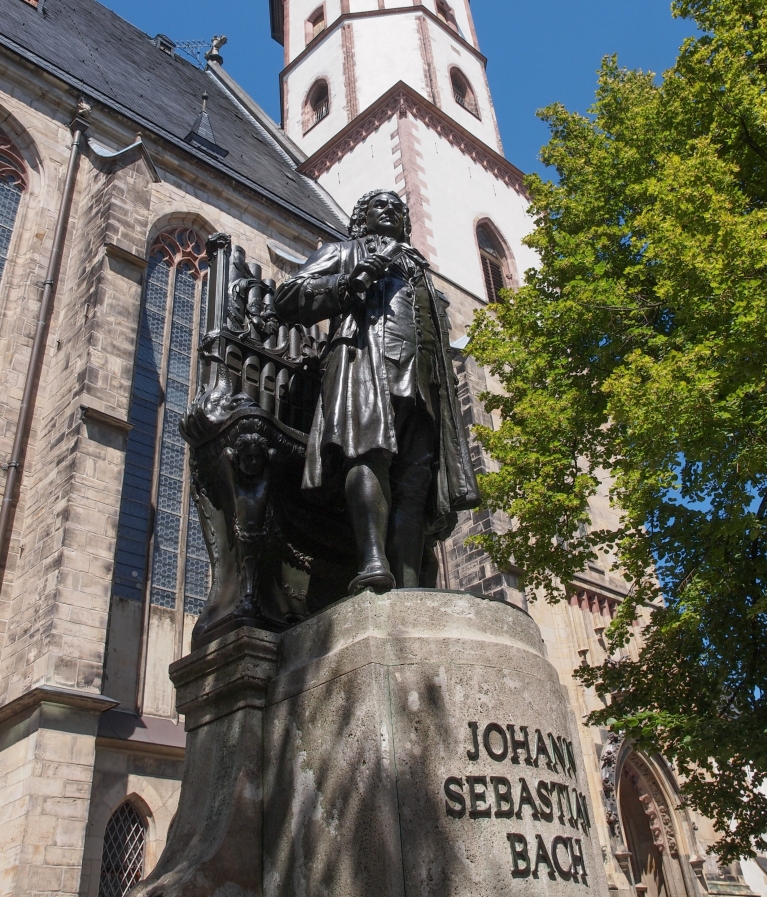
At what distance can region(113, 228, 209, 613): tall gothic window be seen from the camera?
10609 millimetres

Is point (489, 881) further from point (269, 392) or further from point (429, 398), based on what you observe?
point (269, 392)

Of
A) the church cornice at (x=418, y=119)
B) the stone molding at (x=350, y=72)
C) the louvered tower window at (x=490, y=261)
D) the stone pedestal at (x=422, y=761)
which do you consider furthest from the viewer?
the stone molding at (x=350, y=72)

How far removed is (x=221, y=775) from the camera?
2805 millimetres

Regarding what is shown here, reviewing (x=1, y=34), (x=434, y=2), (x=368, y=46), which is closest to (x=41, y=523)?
(x=1, y=34)

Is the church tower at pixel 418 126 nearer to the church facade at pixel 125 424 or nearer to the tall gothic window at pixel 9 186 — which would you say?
the church facade at pixel 125 424

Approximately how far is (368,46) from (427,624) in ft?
85.4

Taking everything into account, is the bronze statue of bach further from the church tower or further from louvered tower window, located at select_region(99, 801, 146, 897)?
the church tower

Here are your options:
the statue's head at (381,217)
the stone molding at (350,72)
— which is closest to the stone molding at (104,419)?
the statue's head at (381,217)

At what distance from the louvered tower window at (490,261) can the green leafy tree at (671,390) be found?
1190 centimetres

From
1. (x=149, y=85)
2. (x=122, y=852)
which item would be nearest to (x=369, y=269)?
(x=122, y=852)

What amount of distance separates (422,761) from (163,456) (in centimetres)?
986

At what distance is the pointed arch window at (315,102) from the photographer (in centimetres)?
2600

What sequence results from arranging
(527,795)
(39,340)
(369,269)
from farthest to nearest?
(39,340)
(369,269)
(527,795)

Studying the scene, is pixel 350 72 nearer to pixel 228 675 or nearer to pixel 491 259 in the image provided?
pixel 491 259
